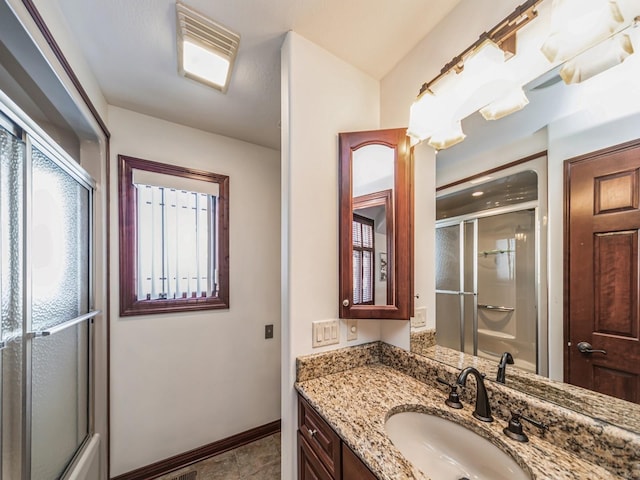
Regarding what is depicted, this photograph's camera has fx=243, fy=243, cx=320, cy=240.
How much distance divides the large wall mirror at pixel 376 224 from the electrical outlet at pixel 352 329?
9 cm

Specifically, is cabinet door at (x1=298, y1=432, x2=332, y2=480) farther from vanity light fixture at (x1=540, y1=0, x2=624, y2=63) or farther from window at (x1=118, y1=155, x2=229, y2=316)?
vanity light fixture at (x1=540, y1=0, x2=624, y2=63)

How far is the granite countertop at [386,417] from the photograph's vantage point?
0.63 metres

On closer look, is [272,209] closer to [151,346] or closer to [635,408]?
[151,346]

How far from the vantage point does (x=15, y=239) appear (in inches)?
35.3

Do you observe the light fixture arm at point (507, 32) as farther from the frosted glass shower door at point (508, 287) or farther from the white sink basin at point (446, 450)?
the white sink basin at point (446, 450)

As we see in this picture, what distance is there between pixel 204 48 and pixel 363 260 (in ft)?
4.31

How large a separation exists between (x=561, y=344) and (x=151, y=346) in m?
2.20

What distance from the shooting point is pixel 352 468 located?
0.77 meters

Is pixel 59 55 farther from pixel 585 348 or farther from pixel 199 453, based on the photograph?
pixel 199 453

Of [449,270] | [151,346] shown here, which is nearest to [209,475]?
[151,346]

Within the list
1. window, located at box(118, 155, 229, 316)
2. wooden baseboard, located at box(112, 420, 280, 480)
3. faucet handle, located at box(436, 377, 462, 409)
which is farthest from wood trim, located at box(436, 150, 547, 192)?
wooden baseboard, located at box(112, 420, 280, 480)

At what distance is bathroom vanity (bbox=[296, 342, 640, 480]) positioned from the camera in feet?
2.05

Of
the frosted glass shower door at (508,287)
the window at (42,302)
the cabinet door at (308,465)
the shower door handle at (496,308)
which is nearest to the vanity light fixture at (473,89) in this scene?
the frosted glass shower door at (508,287)

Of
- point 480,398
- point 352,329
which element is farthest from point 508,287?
point 352,329
